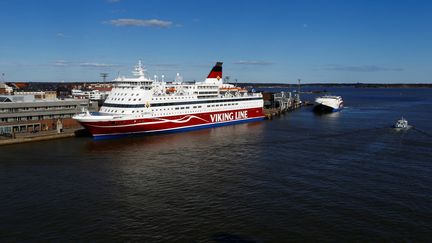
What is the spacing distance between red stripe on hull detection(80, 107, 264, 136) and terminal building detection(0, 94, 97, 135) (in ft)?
24.6

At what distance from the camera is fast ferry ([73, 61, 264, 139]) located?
43625 millimetres

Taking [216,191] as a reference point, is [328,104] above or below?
above

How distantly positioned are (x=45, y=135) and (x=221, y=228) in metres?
33.9

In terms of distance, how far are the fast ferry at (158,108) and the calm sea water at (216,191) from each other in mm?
2938

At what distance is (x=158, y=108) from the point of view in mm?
48531

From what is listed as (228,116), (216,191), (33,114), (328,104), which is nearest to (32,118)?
(33,114)

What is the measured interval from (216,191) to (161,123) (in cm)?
2566

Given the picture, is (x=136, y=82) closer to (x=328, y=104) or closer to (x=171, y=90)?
(x=171, y=90)

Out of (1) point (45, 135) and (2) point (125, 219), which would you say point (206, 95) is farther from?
(2) point (125, 219)

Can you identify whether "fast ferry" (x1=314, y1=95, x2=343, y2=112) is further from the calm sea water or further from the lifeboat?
the lifeboat

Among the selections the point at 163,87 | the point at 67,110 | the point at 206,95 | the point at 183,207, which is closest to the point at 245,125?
the point at 206,95

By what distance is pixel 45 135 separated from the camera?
1711 inches

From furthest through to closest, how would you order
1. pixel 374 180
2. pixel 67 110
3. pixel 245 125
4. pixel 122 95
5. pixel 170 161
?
pixel 245 125, pixel 67 110, pixel 122 95, pixel 170 161, pixel 374 180

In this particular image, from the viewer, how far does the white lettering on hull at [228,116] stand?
58500mm
